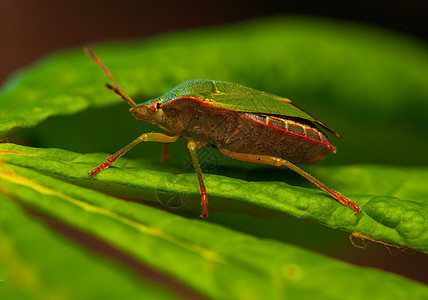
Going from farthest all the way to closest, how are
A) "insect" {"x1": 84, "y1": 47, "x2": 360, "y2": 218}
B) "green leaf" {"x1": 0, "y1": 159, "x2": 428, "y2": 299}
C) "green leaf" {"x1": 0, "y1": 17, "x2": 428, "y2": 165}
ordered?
"green leaf" {"x1": 0, "y1": 17, "x2": 428, "y2": 165}
"insect" {"x1": 84, "y1": 47, "x2": 360, "y2": 218}
"green leaf" {"x1": 0, "y1": 159, "x2": 428, "y2": 299}

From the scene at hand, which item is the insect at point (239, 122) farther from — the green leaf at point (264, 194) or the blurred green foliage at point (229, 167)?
the green leaf at point (264, 194)

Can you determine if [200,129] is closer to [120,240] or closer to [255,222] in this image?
[255,222]

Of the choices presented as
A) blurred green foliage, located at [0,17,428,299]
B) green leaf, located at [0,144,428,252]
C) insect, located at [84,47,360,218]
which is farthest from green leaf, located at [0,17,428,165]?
green leaf, located at [0,144,428,252]

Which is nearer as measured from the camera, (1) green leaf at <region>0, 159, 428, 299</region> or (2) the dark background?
(1) green leaf at <region>0, 159, 428, 299</region>

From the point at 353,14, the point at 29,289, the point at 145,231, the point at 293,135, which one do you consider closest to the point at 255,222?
the point at 293,135

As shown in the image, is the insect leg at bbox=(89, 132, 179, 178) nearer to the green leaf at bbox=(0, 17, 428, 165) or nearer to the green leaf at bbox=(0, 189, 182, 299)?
the green leaf at bbox=(0, 17, 428, 165)

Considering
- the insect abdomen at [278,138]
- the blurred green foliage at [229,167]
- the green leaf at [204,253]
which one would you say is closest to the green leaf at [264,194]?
the blurred green foliage at [229,167]
